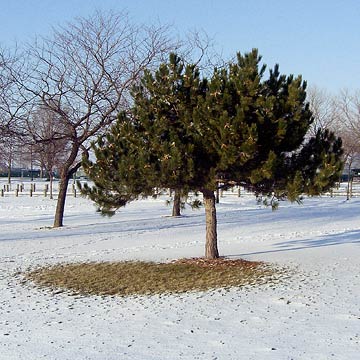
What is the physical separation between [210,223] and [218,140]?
2.50m

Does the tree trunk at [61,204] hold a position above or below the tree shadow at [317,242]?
above

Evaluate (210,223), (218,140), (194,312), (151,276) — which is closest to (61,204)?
Answer: (210,223)

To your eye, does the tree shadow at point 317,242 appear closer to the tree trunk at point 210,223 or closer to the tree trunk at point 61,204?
the tree trunk at point 210,223

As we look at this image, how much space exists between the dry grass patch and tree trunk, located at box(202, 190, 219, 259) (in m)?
0.22

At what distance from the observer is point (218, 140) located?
8.87m

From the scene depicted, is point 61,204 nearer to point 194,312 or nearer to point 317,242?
point 317,242

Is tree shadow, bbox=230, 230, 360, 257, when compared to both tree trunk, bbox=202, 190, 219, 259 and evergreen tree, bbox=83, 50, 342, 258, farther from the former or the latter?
evergreen tree, bbox=83, 50, 342, 258

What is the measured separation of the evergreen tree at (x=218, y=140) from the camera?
8852 mm

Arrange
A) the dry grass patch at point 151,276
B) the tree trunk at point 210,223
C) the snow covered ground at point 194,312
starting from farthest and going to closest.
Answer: the tree trunk at point 210,223, the dry grass patch at point 151,276, the snow covered ground at point 194,312

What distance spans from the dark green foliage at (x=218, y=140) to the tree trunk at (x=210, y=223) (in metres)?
0.56

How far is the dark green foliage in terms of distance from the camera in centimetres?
885

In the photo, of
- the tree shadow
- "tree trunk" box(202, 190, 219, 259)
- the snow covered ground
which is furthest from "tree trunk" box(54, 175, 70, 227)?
"tree trunk" box(202, 190, 219, 259)

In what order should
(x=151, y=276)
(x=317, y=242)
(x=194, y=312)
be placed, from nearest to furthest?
1. (x=194, y=312)
2. (x=151, y=276)
3. (x=317, y=242)

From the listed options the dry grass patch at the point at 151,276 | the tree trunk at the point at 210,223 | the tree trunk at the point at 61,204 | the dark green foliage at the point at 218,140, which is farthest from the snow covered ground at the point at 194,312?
the tree trunk at the point at 61,204
